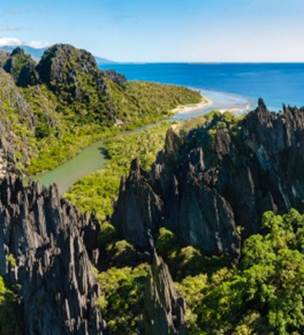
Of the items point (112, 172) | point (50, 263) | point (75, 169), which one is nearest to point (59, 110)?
point (75, 169)

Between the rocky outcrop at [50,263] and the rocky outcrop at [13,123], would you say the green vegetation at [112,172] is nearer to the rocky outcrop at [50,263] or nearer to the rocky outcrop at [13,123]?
the rocky outcrop at [50,263]

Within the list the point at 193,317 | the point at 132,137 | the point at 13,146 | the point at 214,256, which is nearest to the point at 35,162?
the point at 13,146

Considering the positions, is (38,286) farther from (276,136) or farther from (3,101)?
(3,101)

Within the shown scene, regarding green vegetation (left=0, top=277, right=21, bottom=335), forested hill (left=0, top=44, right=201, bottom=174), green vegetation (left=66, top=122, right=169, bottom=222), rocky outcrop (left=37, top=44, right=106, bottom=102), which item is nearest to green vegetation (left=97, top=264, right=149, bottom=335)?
green vegetation (left=0, top=277, right=21, bottom=335)

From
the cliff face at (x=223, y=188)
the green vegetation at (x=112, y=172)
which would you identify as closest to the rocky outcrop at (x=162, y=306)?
the cliff face at (x=223, y=188)

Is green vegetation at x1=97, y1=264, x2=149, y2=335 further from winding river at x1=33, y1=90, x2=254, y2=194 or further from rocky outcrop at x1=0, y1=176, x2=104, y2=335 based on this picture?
winding river at x1=33, y1=90, x2=254, y2=194

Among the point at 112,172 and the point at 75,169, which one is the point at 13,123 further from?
the point at 112,172
